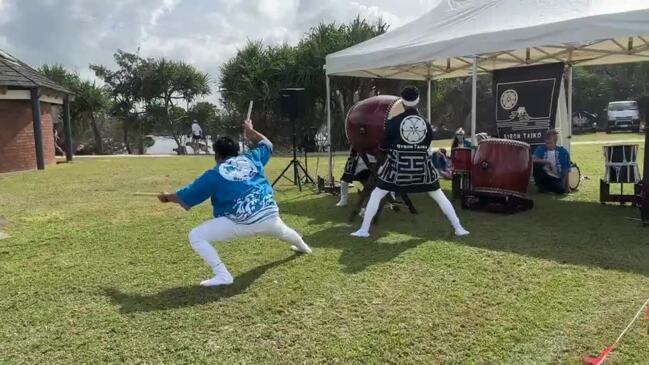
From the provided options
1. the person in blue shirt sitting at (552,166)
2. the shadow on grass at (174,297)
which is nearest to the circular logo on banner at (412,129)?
the shadow on grass at (174,297)

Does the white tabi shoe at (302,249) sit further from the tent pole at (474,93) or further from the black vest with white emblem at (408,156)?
the tent pole at (474,93)

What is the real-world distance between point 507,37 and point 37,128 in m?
13.5

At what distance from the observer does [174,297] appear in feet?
14.5

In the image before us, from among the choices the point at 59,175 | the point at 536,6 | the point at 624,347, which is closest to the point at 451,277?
the point at 624,347

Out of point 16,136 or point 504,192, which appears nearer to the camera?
point 504,192

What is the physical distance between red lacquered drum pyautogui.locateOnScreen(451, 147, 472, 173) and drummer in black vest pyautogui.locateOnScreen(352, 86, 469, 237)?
181cm

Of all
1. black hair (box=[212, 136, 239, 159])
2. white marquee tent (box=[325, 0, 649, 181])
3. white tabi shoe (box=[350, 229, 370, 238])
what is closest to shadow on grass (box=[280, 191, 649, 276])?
white tabi shoe (box=[350, 229, 370, 238])

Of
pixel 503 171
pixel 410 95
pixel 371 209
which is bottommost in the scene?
pixel 371 209

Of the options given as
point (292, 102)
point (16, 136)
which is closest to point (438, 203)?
point (292, 102)

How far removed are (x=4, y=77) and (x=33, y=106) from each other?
41.7 inches

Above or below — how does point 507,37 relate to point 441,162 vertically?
above

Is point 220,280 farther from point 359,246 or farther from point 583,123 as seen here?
point 583,123

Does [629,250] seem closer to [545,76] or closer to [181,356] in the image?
[181,356]

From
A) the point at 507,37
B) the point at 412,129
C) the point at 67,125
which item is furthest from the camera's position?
the point at 67,125
